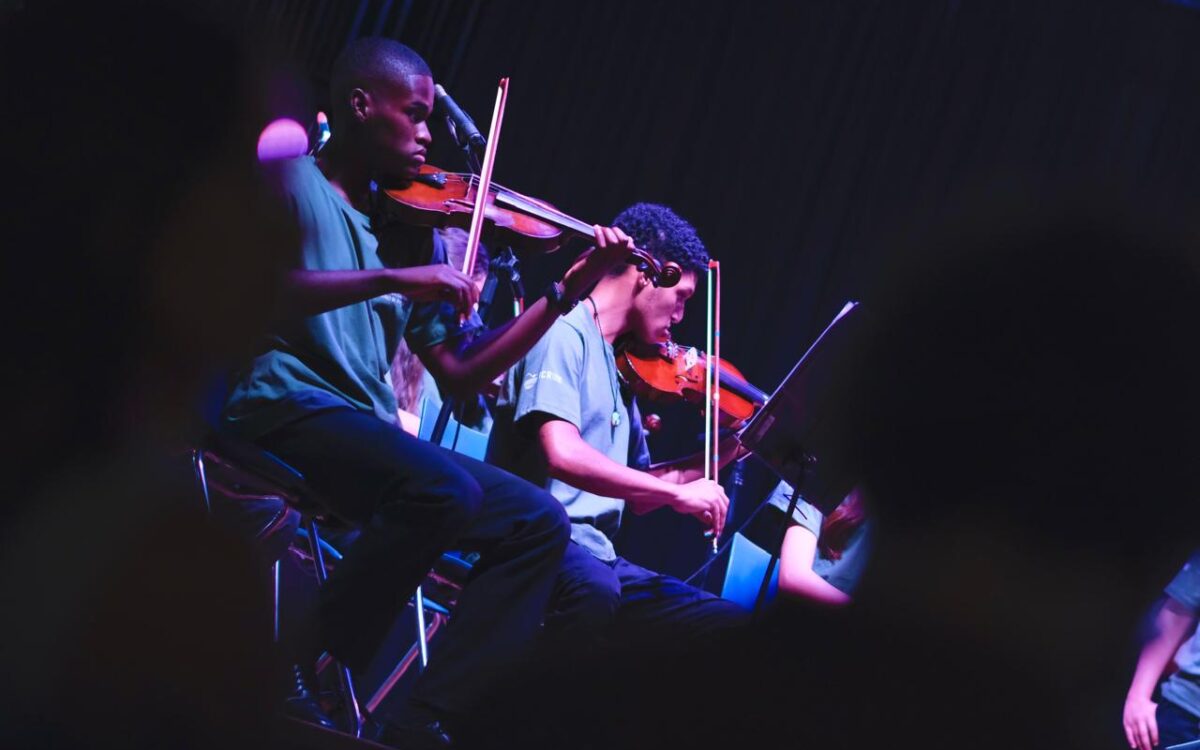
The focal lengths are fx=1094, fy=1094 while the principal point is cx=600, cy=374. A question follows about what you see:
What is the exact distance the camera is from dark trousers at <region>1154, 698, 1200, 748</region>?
241 cm

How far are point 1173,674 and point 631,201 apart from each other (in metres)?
1.98

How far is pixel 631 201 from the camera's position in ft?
11.4

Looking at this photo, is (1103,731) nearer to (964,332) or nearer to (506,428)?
(964,332)

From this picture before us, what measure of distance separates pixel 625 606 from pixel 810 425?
25.4 inches

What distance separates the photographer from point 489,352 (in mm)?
1994

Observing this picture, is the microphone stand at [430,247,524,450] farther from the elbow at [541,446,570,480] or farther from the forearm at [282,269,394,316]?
the forearm at [282,269,394,316]

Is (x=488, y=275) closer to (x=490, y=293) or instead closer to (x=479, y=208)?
(x=490, y=293)

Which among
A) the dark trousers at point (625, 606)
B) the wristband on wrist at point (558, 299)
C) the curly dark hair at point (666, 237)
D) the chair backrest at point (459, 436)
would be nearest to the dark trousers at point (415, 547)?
the dark trousers at point (625, 606)

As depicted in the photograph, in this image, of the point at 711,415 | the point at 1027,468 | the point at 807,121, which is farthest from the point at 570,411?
the point at 807,121

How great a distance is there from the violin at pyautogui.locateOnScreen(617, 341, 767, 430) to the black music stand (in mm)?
650

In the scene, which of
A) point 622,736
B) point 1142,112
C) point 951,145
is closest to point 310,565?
point 622,736

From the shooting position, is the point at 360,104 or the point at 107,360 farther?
the point at 360,104

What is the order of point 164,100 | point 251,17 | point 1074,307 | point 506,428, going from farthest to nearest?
point 251,17 < point 506,428 < point 164,100 < point 1074,307

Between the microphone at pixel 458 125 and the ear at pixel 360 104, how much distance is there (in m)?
0.18
